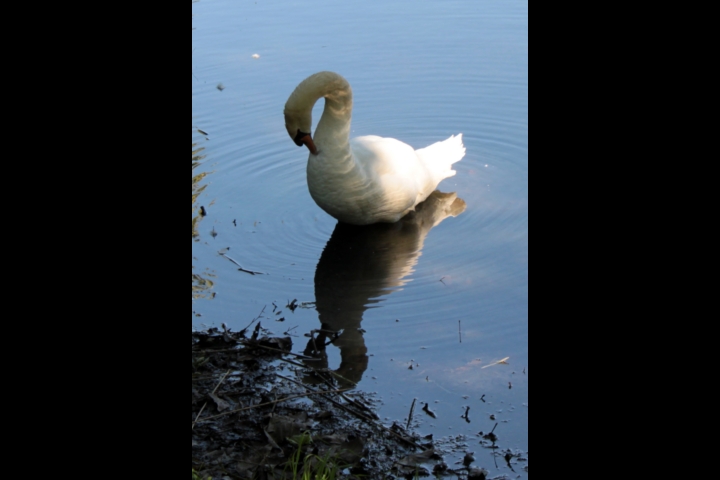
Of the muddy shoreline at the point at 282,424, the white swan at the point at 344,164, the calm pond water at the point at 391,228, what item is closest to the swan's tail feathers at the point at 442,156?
the calm pond water at the point at 391,228

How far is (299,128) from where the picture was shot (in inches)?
197

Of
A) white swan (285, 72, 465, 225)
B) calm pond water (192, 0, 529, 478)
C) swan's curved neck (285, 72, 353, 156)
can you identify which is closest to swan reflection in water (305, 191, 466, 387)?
calm pond water (192, 0, 529, 478)

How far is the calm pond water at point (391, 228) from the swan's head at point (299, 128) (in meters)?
0.61

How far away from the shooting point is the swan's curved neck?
16.1 ft

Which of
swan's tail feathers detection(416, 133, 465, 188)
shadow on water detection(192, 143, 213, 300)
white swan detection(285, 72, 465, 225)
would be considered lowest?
shadow on water detection(192, 143, 213, 300)

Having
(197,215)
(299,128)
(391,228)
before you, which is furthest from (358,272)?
(197,215)

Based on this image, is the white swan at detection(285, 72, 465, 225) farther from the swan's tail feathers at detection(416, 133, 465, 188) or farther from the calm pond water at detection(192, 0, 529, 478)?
the swan's tail feathers at detection(416, 133, 465, 188)

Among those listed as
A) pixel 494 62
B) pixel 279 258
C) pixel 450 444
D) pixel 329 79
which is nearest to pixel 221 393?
pixel 450 444

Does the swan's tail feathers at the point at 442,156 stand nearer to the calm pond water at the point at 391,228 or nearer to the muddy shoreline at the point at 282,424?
the calm pond water at the point at 391,228

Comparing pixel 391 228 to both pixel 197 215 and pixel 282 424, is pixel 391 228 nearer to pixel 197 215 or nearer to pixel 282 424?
pixel 197 215

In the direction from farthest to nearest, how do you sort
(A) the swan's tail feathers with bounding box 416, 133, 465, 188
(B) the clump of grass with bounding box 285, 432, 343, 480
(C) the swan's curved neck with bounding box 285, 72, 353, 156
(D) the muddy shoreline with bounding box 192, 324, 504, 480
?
(A) the swan's tail feathers with bounding box 416, 133, 465, 188
(C) the swan's curved neck with bounding box 285, 72, 353, 156
(D) the muddy shoreline with bounding box 192, 324, 504, 480
(B) the clump of grass with bounding box 285, 432, 343, 480

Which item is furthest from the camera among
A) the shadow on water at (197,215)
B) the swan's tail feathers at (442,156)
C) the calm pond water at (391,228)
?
the swan's tail feathers at (442,156)

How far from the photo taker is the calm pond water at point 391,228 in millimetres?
3770
